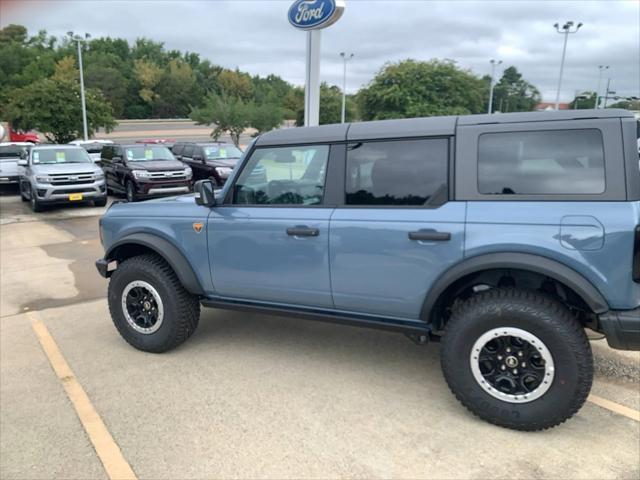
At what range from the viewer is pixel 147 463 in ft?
9.15

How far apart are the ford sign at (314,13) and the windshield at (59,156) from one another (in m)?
6.45

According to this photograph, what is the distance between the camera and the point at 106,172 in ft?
50.8

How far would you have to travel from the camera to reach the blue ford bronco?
2.74m

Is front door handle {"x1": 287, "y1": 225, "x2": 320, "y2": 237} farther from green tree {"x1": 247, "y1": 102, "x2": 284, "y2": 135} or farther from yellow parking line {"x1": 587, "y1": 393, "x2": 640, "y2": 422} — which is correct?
green tree {"x1": 247, "y1": 102, "x2": 284, "y2": 135}

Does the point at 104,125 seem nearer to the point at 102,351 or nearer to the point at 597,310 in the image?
the point at 102,351

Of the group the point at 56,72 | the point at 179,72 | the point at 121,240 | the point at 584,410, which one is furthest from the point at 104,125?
the point at 179,72

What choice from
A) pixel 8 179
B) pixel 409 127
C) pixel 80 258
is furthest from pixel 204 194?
pixel 8 179

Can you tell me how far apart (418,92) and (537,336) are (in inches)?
1843

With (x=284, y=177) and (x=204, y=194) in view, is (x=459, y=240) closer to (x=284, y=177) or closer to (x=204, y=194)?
(x=284, y=177)

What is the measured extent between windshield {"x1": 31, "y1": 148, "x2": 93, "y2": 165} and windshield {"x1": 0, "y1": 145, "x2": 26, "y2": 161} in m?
4.40

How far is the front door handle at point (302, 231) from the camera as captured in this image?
3.41 m

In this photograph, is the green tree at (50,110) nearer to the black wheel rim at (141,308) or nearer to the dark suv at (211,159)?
the dark suv at (211,159)

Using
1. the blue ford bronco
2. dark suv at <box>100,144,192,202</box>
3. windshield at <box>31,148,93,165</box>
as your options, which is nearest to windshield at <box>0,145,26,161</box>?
dark suv at <box>100,144,192,202</box>

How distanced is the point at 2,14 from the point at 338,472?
3.63 metres
